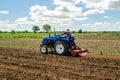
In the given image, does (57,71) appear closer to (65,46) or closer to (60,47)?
(65,46)

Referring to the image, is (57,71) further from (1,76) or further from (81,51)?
(81,51)

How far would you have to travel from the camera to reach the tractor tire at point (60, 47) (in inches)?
564

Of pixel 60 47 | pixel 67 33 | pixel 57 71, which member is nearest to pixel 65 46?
pixel 60 47

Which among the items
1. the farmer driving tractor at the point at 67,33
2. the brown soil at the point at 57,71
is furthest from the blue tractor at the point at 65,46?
the brown soil at the point at 57,71

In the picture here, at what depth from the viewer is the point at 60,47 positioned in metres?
14.6

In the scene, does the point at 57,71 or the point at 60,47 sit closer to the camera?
the point at 57,71

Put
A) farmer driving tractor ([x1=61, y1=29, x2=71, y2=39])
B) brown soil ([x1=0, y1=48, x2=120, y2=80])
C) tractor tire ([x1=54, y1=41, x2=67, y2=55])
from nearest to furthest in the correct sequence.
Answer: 1. brown soil ([x1=0, y1=48, x2=120, y2=80])
2. farmer driving tractor ([x1=61, y1=29, x2=71, y2=39])
3. tractor tire ([x1=54, y1=41, x2=67, y2=55])

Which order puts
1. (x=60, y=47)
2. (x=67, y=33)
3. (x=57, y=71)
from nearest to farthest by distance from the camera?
(x=57, y=71) < (x=67, y=33) < (x=60, y=47)

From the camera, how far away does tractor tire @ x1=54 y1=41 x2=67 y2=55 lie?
47.0 feet

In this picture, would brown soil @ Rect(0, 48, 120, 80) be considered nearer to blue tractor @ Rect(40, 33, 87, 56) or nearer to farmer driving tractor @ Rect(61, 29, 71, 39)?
blue tractor @ Rect(40, 33, 87, 56)

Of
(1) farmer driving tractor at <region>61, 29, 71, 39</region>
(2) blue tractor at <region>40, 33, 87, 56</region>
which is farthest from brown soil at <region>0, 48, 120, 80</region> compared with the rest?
(1) farmer driving tractor at <region>61, 29, 71, 39</region>

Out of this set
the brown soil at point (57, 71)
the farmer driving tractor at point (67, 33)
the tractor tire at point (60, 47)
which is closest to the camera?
the brown soil at point (57, 71)

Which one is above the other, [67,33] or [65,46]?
[67,33]

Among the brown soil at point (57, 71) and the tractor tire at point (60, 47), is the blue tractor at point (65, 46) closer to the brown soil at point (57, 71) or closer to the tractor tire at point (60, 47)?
the tractor tire at point (60, 47)
